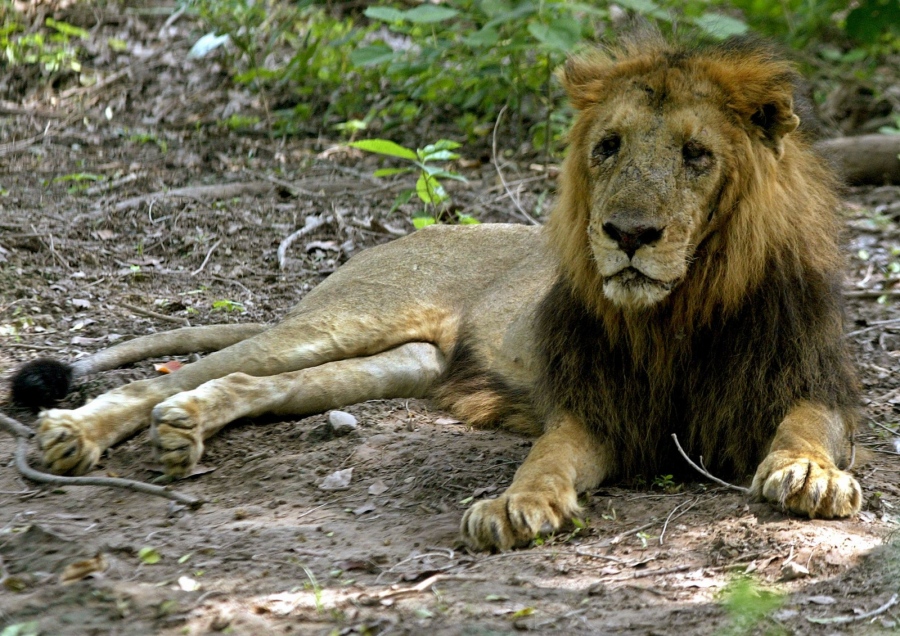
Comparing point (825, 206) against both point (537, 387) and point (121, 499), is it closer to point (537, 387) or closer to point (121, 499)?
point (537, 387)

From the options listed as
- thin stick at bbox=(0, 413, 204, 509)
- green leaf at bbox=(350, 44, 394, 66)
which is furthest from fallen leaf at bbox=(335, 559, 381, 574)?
green leaf at bbox=(350, 44, 394, 66)

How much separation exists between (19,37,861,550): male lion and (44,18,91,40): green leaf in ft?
23.3

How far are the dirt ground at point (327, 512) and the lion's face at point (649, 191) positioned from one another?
753mm

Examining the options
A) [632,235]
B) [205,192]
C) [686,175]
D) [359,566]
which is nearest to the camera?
[359,566]

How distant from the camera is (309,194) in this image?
785cm

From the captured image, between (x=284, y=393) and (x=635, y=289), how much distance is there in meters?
1.84

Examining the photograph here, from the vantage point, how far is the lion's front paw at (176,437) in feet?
12.8

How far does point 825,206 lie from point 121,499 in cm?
266

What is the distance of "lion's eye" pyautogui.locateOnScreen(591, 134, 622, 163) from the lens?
3.58 metres

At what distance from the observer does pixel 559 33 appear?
7.05 metres

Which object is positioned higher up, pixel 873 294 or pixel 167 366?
pixel 873 294

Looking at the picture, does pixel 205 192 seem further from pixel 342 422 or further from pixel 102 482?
pixel 102 482

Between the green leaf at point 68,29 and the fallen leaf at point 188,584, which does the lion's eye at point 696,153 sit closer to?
the fallen leaf at point 188,584

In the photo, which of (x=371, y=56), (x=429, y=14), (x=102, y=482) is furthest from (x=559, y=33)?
(x=102, y=482)
